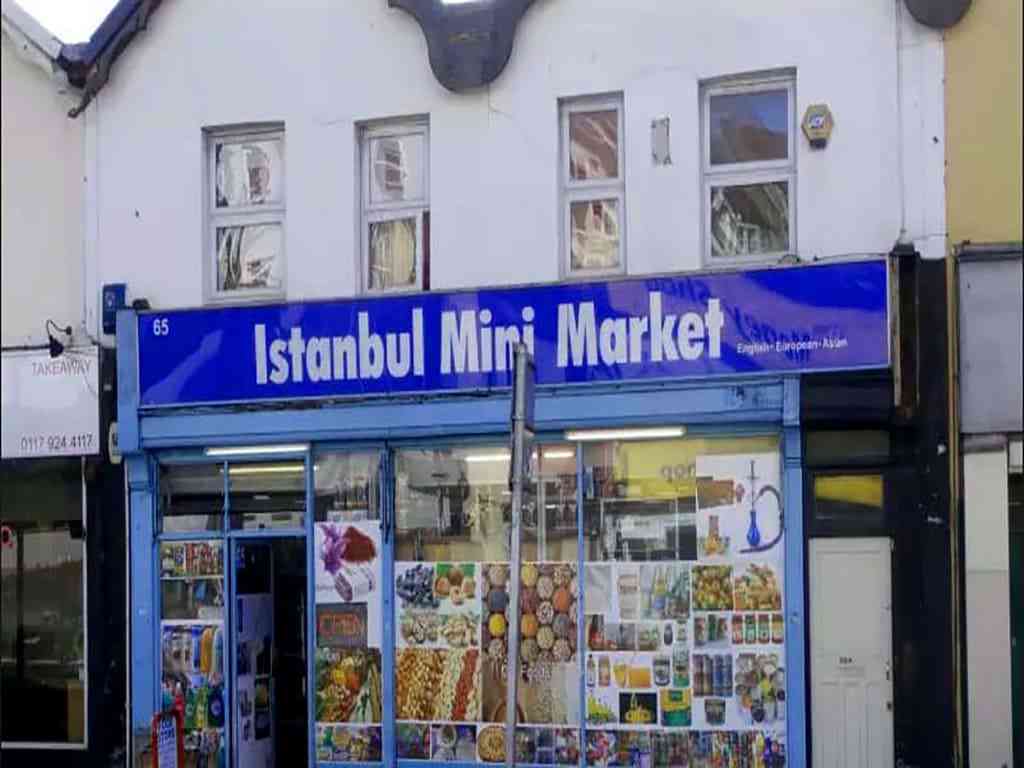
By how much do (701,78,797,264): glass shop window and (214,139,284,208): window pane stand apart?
3.73 meters

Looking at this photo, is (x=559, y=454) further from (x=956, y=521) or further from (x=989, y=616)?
(x=989, y=616)

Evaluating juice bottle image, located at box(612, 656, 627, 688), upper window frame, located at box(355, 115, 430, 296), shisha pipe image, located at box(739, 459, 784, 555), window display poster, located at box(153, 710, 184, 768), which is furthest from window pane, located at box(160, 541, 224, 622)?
shisha pipe image, located at box(739, 459, 784, 555)

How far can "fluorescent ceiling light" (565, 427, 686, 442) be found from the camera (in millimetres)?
12047

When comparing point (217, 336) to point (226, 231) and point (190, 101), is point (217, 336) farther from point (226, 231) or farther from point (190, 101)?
point (190, 101)

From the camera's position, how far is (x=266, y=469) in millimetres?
13188

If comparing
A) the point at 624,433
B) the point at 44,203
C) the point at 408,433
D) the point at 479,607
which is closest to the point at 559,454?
the point at 624,433

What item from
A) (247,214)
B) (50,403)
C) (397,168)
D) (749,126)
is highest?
(749,126)

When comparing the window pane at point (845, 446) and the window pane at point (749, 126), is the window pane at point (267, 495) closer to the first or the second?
the window pane at point (845, 446)

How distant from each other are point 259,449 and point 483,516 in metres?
2.03

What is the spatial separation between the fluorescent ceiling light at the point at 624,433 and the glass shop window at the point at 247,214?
2963 mm

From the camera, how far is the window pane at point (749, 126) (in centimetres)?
1209

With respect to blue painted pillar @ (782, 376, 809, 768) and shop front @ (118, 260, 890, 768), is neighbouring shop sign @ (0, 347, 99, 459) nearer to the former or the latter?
shop front @ (118, 260, 890, 768)

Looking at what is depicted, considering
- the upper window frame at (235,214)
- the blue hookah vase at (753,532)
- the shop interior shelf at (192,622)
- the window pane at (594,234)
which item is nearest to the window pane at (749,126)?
the window pane at (594,234)

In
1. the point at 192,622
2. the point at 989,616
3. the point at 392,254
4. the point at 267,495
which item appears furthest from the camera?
the point at 192,622
